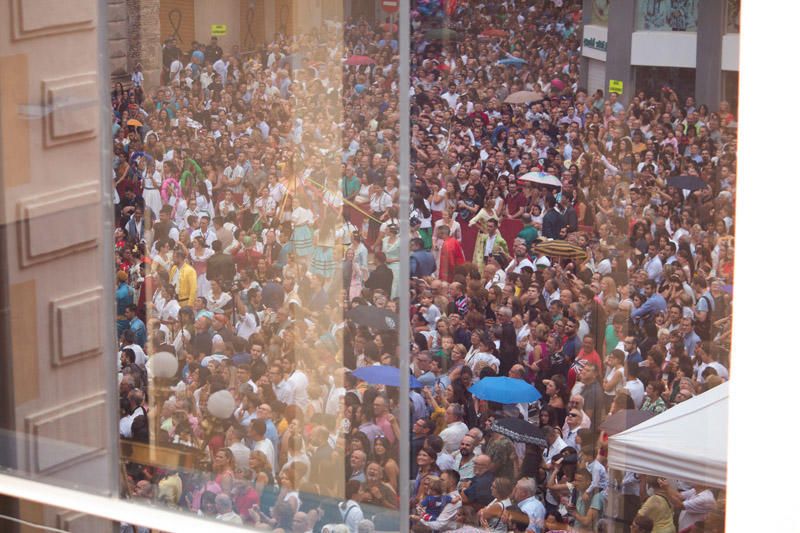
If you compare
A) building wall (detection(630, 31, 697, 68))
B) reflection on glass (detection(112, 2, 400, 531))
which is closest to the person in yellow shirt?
reflection on glass (detection(112, 2, 400, 531))

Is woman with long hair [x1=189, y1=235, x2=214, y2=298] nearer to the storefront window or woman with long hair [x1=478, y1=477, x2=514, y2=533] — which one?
woman with long hair [x1=478, y1=477, x2=514, y2=533]

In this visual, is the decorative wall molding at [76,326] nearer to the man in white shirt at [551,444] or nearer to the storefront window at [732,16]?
the man in white shirt at [551,444]

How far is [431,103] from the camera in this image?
113 inches

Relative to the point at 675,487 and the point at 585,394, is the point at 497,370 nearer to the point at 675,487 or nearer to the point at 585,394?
the point at 585,394

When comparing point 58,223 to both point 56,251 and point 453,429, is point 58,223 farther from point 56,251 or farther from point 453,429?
point 453,429

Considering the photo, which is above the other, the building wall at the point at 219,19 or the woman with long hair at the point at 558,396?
the building wall at the point at 219,19

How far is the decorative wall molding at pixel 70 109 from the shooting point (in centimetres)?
284

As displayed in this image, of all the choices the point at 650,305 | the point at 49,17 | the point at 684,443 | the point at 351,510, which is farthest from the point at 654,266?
the point at 49,17

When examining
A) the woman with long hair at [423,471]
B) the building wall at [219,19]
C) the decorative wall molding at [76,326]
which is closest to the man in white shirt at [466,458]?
the woman with long hair at [423,471]

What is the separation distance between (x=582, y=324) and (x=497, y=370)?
1.14ft

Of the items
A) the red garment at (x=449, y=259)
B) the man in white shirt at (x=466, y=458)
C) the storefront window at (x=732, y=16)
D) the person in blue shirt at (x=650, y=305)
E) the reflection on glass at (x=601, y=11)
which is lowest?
the man in white shirt at (x=466, y=458)

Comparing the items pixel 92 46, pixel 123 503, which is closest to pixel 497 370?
pixel 123 503

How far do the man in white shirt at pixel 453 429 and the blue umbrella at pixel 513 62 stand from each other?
1.07 meters

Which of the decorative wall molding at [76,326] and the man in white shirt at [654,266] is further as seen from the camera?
the decorative wall molding at [76,326]
